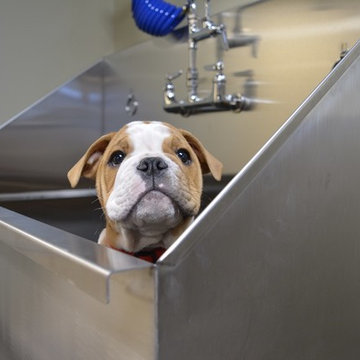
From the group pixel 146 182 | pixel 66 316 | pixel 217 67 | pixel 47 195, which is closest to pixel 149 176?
pixel 146 182

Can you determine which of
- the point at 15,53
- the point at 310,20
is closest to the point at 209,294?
the point at 310,20

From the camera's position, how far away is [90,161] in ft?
2.77

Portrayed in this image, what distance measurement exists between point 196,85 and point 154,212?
583 millimetres

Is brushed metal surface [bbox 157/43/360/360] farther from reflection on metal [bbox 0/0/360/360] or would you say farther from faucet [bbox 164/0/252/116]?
faucet [bbox 164/0/252/116]

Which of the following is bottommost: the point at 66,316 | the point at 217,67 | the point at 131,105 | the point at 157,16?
the point at 66,316

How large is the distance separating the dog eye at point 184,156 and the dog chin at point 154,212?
116mm

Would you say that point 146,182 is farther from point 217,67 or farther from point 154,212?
point 217,67

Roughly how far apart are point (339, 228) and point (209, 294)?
0.19 m

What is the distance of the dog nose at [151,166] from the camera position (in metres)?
0.62

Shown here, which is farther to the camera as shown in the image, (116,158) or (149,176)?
(116,158)

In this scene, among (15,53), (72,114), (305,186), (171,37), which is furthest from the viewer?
(15,53)

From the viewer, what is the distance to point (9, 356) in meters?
0.58

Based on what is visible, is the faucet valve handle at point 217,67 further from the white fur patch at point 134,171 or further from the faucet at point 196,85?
the white fur patch at point 134,171

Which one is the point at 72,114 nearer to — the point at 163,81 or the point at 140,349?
the point at 163,81
